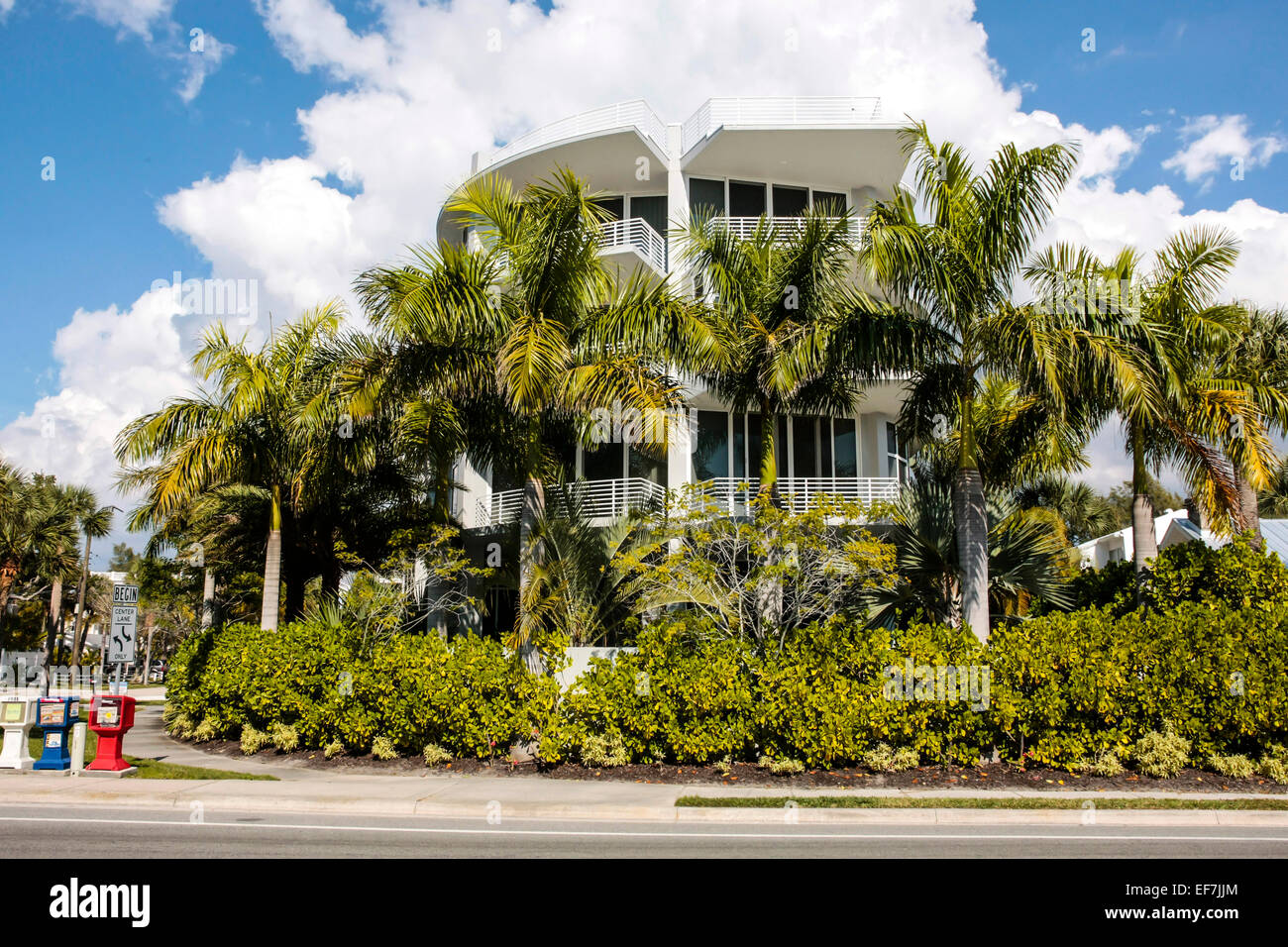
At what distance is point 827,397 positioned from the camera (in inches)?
617

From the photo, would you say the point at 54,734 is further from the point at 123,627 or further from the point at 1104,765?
the point at 1104,765

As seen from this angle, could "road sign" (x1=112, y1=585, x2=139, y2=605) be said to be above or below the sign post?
above

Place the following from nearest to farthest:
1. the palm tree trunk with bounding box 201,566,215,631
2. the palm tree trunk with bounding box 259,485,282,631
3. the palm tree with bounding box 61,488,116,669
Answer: the palm tree trunk with bounding box 259,485,282,631 < the palm tree trunk with bounding box 201,566,215,631 < the palm tree with bounding box 61,488,116,669

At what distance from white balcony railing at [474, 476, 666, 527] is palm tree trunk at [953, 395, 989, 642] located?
744 cm

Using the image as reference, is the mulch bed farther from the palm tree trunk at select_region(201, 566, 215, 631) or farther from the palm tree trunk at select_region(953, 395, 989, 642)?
the palm tree trunk at select_region(201, 566, 215, 631)

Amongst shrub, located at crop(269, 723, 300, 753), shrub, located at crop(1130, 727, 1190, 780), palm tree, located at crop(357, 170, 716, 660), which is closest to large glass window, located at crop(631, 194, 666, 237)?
palm tree, located at crop(357, 170, 716, 660)

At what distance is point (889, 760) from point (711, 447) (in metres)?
11.4

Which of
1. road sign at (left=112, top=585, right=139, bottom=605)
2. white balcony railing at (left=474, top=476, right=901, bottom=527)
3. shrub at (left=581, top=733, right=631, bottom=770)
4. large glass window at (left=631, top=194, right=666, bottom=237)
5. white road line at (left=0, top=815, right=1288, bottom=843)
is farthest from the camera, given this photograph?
large glass window at (left=631, top=194, right=666, bottom=237)

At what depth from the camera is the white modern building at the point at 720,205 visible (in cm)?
2175

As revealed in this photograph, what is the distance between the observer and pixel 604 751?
12.6 m

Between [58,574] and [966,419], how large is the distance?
36437 millimetres

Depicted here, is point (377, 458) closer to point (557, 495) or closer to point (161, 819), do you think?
point (557, 495)

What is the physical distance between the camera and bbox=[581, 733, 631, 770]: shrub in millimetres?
12500
